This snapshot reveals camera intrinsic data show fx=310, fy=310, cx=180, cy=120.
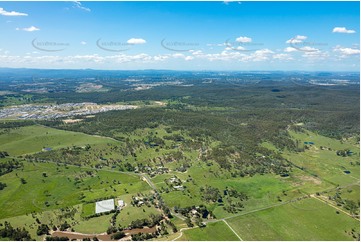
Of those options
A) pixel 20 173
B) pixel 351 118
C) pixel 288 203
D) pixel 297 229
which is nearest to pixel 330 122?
pixel 351 118

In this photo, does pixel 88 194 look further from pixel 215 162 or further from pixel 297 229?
pixel 297 229

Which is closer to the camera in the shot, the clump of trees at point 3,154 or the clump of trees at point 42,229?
the clump of trees at point 42,229

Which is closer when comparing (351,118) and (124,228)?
(124,228)

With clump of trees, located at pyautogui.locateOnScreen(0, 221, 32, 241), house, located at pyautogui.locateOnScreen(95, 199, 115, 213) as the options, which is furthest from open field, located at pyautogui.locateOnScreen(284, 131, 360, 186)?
clump of trees, located at pyautogui.locateOnScreen(0, 221, 32, 241)

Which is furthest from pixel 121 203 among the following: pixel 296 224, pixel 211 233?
pixel 296 224

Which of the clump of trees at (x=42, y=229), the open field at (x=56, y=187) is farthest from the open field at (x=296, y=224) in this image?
the clump of trees at (x=42, y=229)

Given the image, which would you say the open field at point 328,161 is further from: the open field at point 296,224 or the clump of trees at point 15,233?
the clump of trees at point 15,233

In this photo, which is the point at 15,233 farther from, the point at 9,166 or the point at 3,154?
the point at 3,154

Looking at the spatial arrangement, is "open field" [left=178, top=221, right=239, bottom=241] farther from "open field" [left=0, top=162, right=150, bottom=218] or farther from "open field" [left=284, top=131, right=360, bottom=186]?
"open field" [left=284, top=131, right=360, bottom=186]
